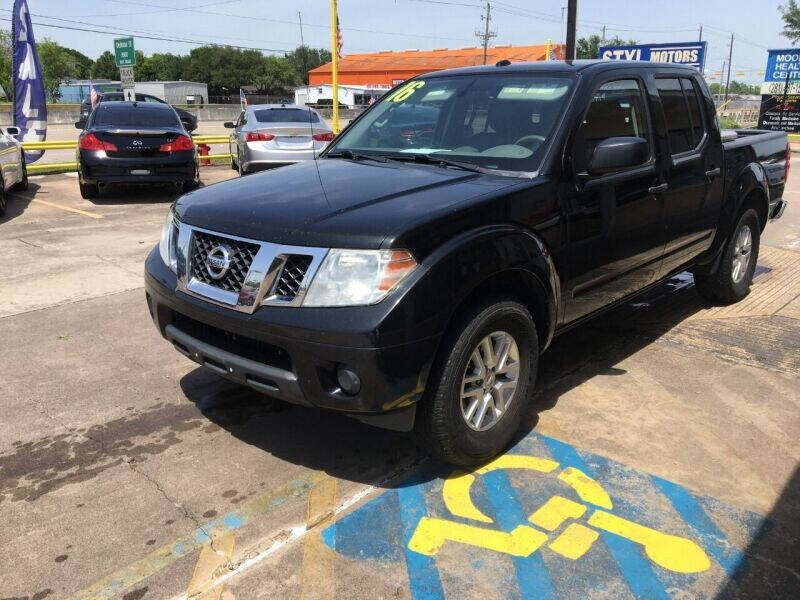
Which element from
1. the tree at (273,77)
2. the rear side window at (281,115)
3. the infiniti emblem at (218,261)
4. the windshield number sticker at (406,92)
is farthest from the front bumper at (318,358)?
the tree at (273,77)

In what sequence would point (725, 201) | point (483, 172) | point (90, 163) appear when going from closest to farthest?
point (483, 172), point (725, 201), point (90, 163)

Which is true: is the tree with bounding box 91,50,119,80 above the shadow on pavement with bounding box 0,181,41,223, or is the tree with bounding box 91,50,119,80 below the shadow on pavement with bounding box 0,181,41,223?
above

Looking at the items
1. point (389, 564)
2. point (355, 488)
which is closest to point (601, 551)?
point (389, 564)

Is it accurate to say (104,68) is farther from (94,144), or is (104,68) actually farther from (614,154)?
(614,154)

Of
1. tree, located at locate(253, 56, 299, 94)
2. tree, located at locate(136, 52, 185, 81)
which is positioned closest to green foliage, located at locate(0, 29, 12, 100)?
tree, located at locate(253, 56, 299, 94)

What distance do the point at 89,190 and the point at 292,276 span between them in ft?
32.1

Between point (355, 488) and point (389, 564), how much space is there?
1.86 feet

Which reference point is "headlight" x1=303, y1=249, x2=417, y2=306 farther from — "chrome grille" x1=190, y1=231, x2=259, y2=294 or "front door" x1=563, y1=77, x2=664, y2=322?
"front door" x1=563, y1=77, x2=664, y2=322

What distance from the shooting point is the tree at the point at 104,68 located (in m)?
118

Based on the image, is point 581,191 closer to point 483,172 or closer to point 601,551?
point 483,172

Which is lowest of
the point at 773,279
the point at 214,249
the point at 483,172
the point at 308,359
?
the point at 773,279

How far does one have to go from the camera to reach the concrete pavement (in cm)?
261

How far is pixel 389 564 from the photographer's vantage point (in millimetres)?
2662

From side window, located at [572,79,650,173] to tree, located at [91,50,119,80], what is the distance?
128 metres
